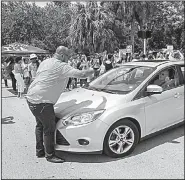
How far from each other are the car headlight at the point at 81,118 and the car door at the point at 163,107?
3.00 feet

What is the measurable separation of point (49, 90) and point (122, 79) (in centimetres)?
165

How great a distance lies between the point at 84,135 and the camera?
3.64 metres

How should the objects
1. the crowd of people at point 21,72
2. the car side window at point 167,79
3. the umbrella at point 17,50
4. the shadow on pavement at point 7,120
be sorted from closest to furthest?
the car side window at point 167,79
the shadow on pavement at point 7,120
the crowd of people at point 21,72
the umbrella at point 17,50

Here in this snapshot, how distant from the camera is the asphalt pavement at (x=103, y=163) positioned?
11.1 ft

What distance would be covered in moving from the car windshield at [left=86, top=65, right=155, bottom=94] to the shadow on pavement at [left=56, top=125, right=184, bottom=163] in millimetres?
997

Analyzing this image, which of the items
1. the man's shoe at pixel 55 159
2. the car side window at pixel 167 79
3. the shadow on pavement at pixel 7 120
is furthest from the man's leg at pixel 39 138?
the shadow on pavement at pixel 7 120

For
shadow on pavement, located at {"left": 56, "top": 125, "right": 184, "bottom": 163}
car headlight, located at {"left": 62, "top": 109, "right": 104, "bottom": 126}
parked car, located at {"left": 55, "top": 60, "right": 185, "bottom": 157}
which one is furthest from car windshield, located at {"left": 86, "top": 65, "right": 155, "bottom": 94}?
shadow on pavement, located at {"left": 56, "top": 125, "right": 184, "bottom": 163}

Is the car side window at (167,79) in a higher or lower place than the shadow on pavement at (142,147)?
higher

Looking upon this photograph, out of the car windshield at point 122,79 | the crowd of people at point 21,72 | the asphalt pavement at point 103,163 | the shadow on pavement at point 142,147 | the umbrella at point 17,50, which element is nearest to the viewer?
the asphalt pavement at point 103,163

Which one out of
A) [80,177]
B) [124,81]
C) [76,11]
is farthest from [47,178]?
[76,11]

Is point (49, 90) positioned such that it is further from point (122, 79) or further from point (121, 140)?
point (122, 79)

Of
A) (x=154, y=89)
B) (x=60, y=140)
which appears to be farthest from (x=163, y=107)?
(x=60, y=140)

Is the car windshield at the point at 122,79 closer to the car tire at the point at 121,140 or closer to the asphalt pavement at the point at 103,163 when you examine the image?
the car tire at the point at 121,140

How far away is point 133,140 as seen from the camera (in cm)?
399
